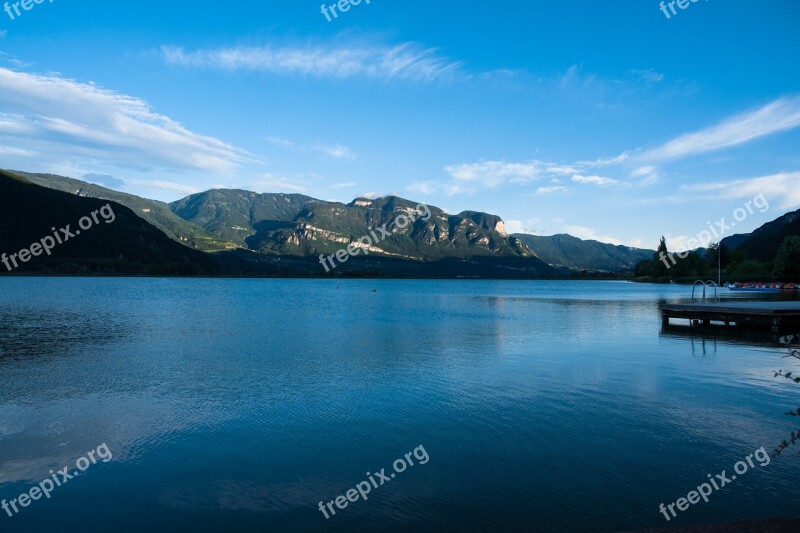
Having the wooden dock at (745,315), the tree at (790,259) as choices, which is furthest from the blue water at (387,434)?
the tree at (790,259)

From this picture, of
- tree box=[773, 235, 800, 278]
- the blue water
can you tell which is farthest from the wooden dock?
tree box=[773, 235, 800, 278]

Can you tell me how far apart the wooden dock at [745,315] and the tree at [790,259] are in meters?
122

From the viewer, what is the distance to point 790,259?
15312 centimetres

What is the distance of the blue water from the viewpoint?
12.4m

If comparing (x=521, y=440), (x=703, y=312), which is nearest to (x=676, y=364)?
(x=521, y=440)

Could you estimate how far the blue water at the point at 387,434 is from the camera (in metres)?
12.4

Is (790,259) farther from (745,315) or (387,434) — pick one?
(387,434)

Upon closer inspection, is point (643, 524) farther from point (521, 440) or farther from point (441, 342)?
point (441, 342)

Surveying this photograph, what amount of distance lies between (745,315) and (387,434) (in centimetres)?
4903

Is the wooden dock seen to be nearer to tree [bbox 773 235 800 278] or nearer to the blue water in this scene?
the blue water

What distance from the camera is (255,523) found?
38.3 feet

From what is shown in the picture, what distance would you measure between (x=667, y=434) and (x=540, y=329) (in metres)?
36.4

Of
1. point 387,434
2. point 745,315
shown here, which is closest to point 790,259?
point 745,315

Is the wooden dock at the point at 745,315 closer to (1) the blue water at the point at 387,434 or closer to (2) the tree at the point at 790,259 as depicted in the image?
(1) the blue water at the point at 387,434
